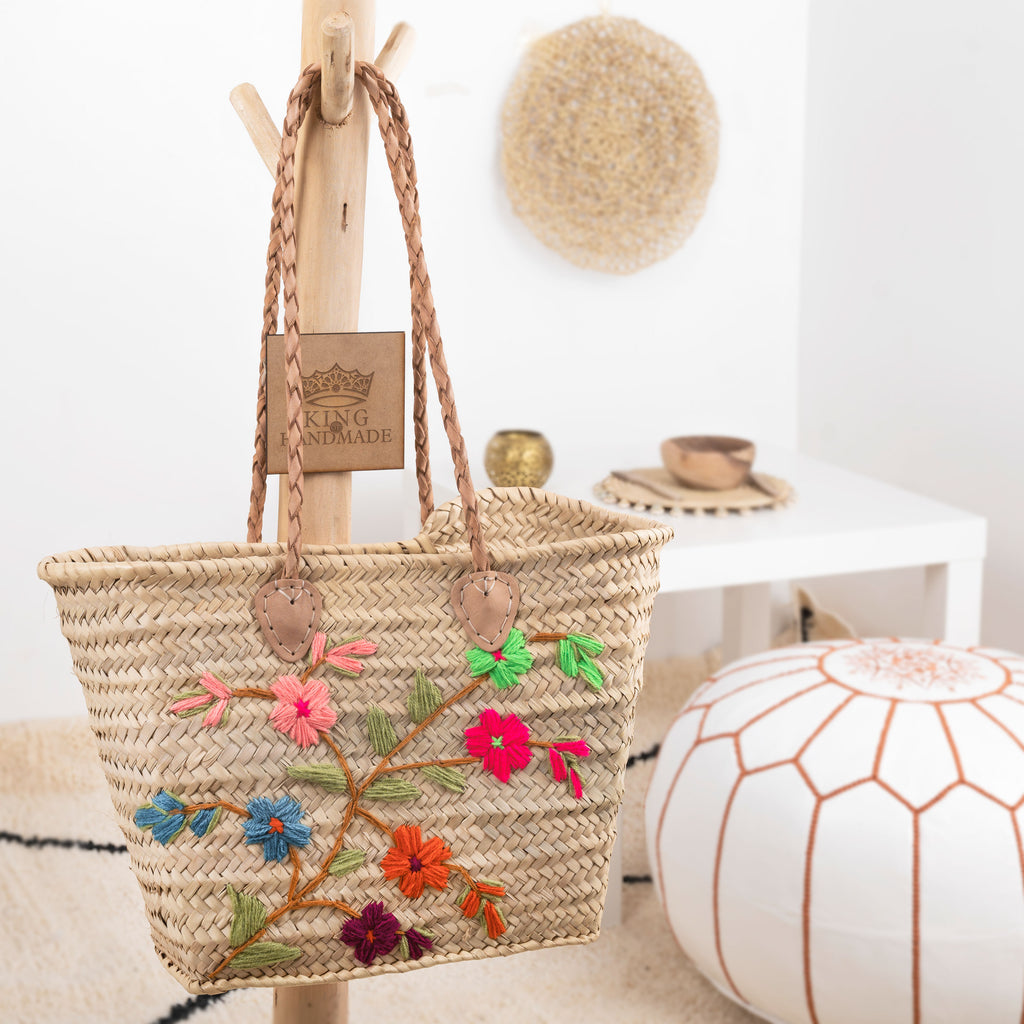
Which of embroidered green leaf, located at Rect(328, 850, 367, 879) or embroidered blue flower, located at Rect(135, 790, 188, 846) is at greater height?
embroidered blue flower, located at Rect(135, 790, 188, 846)

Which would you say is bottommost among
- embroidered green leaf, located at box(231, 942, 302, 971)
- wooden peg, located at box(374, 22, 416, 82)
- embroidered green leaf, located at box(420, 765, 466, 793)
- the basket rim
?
embroidered green leaf, located at box(231, 942, 302, 971)

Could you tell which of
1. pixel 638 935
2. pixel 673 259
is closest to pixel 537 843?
pixel 638 935

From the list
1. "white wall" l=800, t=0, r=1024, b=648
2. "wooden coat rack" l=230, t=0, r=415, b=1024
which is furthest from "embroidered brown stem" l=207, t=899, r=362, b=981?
"white wall" l=800, t=0, r=1024, b=648

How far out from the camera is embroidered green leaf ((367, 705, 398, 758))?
57cm

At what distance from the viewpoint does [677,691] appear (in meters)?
2.01

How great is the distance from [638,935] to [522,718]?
847 mm

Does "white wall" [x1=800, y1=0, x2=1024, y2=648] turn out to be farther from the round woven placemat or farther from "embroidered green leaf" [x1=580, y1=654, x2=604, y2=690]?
"embroidered green leaf" [x1=580, y1=654, x2=604, y2=690]

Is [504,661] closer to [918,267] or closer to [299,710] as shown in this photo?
[299,710]

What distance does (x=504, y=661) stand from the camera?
0.59 meters

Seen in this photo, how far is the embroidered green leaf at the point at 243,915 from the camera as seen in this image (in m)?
0.56

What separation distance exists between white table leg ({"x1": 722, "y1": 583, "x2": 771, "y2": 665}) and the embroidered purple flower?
54.5 inches

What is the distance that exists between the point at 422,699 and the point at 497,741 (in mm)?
48

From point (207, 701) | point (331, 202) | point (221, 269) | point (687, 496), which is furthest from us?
point (221, 269)

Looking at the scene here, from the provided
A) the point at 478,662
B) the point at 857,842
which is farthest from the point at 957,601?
the point at 478,662
